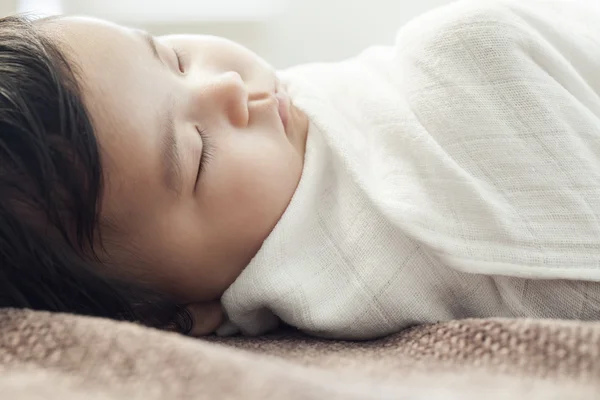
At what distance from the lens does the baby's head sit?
1.72ft

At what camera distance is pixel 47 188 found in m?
0.52

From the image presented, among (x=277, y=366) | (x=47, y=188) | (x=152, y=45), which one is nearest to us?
(x=277, y=366)

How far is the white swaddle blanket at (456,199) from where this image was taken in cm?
55

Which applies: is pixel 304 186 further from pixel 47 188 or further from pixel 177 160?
pixel 47 188

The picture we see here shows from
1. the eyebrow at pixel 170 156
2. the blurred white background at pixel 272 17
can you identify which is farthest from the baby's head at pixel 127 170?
the blurred white background at pixel 272 17

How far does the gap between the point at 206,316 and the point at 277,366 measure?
291 mm

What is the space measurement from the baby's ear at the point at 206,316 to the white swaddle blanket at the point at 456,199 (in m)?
0.03

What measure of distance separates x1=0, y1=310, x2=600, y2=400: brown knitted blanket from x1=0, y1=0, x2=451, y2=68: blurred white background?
0.87 metres

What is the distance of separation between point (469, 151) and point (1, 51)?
16.0 inches

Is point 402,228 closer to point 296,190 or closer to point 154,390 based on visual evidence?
point 296,190

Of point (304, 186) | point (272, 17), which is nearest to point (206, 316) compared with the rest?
point (304, 186)

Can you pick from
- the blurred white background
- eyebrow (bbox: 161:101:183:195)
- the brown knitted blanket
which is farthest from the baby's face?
the blurred white background

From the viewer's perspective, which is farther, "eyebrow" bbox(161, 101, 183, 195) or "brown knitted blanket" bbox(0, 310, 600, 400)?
"eyebrow" bbox(161, 101, 183, 195)

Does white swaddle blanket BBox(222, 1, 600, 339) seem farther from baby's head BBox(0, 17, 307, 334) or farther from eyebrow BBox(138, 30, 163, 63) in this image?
eyebrow BBox(138, 30, 163, 63)
